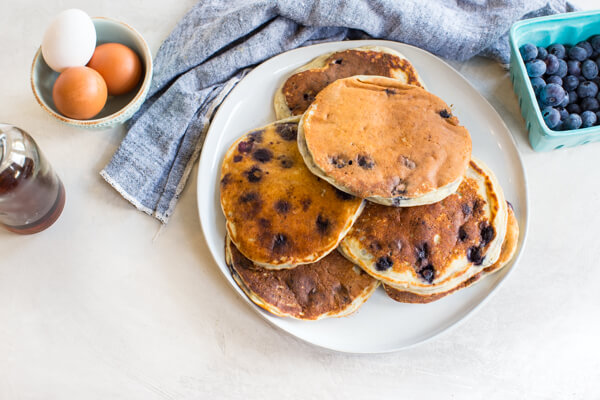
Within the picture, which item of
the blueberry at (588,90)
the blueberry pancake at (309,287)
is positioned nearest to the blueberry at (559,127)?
the blueberry at (588,90)

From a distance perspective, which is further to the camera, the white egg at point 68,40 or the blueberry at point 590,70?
the blueberry at point 590,70

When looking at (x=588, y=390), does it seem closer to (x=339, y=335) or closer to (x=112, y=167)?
(x=339, y=335)

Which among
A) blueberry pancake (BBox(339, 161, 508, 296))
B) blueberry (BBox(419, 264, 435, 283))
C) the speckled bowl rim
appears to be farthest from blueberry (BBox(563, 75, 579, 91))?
the speckled bowl rim

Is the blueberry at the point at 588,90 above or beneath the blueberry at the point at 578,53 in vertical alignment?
beneath

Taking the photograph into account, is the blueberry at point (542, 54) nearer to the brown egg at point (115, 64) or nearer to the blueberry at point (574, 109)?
the blueberry at point (574, 109)

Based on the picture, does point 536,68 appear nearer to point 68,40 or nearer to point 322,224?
point 322,224

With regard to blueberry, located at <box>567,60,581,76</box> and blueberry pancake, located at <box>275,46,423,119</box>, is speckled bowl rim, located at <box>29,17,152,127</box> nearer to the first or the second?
blueberry pancake, located at <box>275,46,423,119</box>

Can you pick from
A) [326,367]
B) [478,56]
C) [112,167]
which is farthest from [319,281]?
[478,56]
